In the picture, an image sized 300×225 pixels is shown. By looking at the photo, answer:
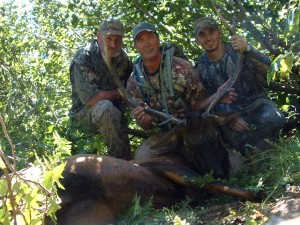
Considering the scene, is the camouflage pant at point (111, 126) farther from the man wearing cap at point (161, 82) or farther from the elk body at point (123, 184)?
the elk body at point (123, 184)

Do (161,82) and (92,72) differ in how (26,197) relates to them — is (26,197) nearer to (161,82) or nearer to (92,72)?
(161,82)

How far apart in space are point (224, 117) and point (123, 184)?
1.30 metres

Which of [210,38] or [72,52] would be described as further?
[72,52]

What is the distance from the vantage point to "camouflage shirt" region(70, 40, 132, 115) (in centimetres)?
735

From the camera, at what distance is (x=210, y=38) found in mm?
7207

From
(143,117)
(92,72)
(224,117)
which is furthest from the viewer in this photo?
(92,72)

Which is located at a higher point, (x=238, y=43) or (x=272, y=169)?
(x=238, y=43)

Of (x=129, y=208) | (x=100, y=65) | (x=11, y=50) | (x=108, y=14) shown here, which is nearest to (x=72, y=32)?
(x=108, y=14)

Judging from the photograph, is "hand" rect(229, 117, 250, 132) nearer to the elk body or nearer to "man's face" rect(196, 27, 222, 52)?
the elk body

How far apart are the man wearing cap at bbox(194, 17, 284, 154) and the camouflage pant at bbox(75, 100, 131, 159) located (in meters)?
1.13

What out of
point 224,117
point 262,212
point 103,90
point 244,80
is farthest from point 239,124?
point 262,212

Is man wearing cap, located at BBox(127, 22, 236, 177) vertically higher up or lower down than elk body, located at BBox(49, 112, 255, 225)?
higher up

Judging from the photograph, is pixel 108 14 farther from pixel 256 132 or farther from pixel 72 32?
pixel 256 132

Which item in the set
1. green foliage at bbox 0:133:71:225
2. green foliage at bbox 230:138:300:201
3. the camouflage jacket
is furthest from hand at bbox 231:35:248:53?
green foliage at bbox 0:133:71:225
